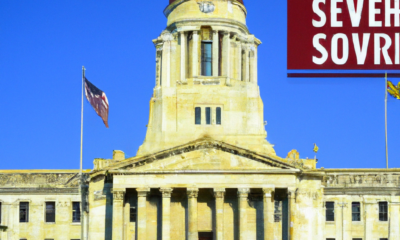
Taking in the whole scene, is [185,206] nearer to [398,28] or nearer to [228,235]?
[228,235]

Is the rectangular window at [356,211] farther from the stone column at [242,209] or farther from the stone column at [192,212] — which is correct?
the stone column at [192,212]

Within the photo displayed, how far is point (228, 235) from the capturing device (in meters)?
75.1

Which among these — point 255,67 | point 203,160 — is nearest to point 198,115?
point 203,160

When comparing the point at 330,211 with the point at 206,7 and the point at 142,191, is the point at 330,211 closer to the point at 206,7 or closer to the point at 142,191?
the point at 142,191

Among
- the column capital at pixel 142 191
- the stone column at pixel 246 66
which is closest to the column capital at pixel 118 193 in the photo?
the column capital at pixel 142 191

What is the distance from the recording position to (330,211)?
80938mm

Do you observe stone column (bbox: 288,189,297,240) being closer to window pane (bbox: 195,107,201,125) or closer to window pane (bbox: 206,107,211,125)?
window pane (bbox: 206,107,211,125)

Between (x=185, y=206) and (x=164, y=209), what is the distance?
3087 mm

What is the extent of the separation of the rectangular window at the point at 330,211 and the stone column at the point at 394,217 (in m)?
5.18

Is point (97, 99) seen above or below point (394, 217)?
above

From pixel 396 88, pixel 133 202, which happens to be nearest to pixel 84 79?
pixel 133 202

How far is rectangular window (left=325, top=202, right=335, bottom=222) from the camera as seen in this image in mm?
80812

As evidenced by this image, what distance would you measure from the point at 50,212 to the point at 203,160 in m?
16.6

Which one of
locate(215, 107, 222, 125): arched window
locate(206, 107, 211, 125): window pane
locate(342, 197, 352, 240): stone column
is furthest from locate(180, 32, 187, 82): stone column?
locate(342, 197, 352, 240): stone column
